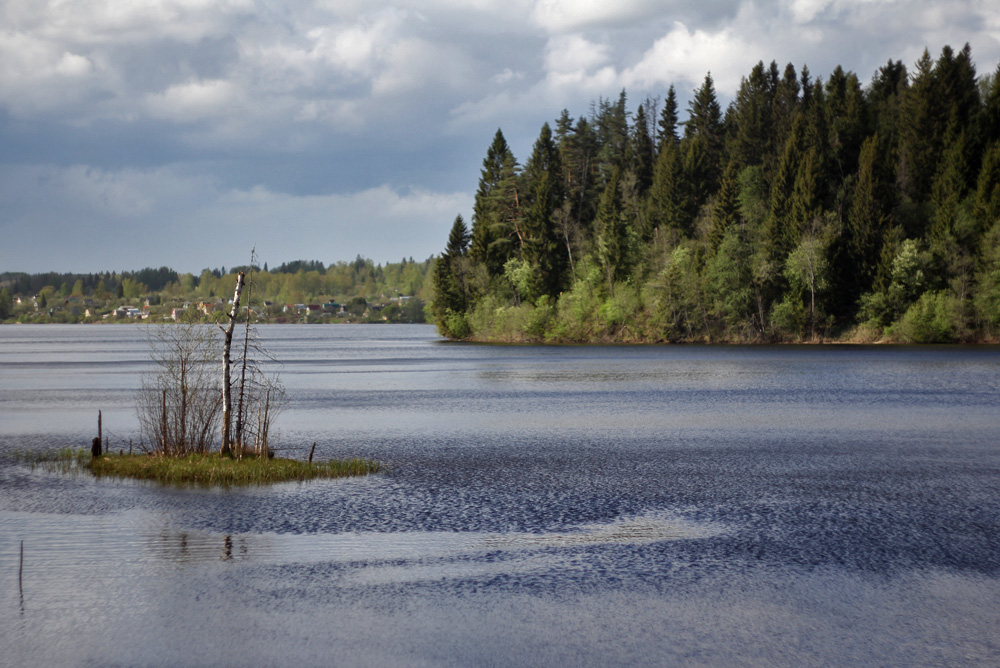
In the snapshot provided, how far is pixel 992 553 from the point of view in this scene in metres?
16.3

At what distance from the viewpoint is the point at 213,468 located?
2445 cm

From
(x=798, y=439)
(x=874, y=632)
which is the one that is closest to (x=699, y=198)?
(x=798, y=439)

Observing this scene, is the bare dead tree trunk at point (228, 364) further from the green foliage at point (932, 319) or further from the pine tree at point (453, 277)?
the pine tree at point (453, 277)

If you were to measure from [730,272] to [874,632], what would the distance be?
101 meters

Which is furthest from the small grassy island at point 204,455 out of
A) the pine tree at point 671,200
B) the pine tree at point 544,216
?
the pine tree at point 671,200

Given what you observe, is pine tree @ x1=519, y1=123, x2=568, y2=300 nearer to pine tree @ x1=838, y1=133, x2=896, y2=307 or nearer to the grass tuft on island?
pine tree @ x1=838, y1=133, x2=896, y2=307

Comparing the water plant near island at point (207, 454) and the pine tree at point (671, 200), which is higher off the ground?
the pine tree at point (671, 200)

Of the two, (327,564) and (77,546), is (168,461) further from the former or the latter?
(327,564)

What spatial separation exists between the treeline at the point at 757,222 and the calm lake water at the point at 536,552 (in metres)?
73.3

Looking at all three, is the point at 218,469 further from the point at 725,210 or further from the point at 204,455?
the point at 725,210

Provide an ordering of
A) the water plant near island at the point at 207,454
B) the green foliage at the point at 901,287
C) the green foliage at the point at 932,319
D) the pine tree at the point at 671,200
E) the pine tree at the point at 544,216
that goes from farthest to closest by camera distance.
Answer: the pine tree at the point at 544,216 < the pine tree at the point at 671,200 < the green foliage at the point at 901,287 < the green foliage at the point at 932,319 < the water plant near island at the point at 207,454

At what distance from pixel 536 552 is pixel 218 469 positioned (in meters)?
11.7

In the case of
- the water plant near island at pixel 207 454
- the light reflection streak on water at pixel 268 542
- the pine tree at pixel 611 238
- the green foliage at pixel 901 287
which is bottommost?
the light reflection streak on water at pixel 268 542

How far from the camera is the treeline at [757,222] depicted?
104 meters
